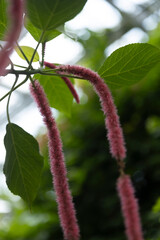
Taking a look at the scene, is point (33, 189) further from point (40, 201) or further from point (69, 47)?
point (69, 47)

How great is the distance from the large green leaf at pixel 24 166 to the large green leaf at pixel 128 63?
0.13m

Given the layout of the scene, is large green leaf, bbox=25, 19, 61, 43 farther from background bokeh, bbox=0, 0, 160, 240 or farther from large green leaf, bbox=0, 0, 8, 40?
background bokeh, bbox=0, 0, 160, 240

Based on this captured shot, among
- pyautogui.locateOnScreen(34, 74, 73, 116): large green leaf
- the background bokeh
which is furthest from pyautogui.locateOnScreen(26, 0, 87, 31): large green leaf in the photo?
the background bokeh

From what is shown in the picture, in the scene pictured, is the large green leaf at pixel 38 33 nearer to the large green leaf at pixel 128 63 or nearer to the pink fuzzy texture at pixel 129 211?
the large green leaf at pixel 128 63

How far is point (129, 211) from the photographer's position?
0.30 meters

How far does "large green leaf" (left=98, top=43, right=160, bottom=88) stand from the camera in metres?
0.48

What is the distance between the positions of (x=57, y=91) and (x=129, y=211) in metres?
0.34

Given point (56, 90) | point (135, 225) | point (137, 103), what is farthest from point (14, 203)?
point (135, 225)

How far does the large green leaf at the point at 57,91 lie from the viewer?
0.59m

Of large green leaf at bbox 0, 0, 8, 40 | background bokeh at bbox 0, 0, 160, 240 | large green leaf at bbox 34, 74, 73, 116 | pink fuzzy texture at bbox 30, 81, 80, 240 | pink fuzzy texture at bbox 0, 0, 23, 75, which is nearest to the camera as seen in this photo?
pink fuzzy texture at bbox 0, 0, 23, 75

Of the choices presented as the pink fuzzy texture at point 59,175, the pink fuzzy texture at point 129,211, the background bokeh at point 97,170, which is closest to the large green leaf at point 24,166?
the pink fuzzy texture at point 59,175

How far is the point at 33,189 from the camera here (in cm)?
49

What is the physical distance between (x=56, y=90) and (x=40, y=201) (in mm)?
1048

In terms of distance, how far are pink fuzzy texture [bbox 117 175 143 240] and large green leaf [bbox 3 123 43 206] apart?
0.18 meters
